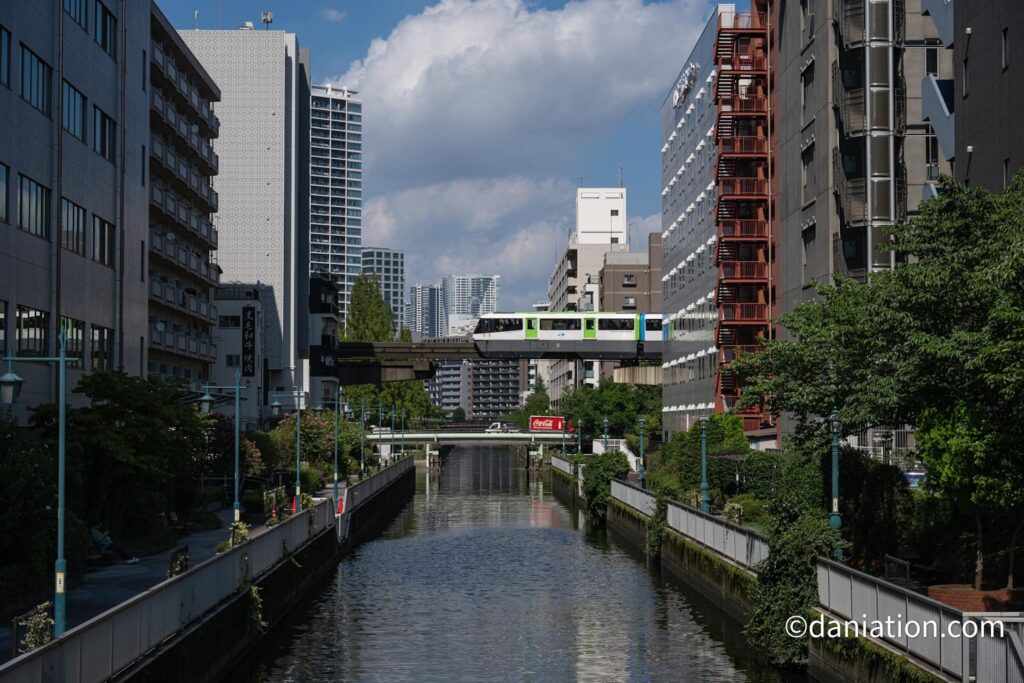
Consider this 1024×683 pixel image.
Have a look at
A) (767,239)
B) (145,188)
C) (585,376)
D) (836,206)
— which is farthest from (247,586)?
(585,376)

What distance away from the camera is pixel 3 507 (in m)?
26.8

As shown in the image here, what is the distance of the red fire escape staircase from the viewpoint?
7612 cm

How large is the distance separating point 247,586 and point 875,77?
128 feet

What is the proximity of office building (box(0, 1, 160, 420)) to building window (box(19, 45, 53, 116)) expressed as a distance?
3 cm

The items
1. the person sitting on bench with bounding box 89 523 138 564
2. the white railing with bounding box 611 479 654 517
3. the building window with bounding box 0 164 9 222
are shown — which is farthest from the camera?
the white railing with bounding box 611 479 654 517

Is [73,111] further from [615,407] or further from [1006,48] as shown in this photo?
[615,407]

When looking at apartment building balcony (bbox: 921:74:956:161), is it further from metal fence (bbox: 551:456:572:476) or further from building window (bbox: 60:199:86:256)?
metal fence (bbox: 551:456:572:476)

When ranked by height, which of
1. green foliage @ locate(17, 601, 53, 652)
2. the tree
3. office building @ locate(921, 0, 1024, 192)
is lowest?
green foliage @ locate(17, 601, 53, 652)

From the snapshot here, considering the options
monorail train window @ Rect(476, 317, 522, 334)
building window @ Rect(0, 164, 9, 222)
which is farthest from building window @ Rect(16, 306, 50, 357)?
monorail train window @ Rect(476, 317, 522, 334)

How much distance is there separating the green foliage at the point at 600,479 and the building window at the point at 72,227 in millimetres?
34722

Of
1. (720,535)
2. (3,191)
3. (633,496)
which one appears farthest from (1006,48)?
(633,496)

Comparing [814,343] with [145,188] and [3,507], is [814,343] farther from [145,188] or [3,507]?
[145,188]

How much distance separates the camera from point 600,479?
73.6 meters

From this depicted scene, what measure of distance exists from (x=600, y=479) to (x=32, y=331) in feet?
129
